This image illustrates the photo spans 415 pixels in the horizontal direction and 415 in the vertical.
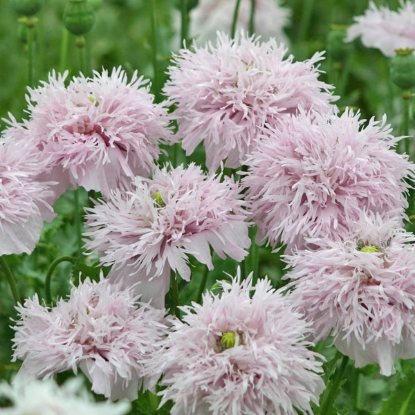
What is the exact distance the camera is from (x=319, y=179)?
0.94 meters

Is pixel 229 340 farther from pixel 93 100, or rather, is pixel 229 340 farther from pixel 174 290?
pixel 93 100

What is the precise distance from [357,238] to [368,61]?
6.12 ft

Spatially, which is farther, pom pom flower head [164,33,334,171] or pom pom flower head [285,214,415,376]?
pom pom flower head [164,33,334,171]

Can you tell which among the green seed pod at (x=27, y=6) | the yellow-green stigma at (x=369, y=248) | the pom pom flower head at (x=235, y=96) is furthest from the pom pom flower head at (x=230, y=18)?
the yellow-green stigma at (x=369, y=248)

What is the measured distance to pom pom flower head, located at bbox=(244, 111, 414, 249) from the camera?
3.06 ft

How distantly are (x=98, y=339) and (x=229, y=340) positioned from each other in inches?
5.2

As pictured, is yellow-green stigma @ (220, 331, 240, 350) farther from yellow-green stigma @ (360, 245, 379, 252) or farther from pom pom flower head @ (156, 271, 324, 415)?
yellow-green stigma @ (360, 245, 379, 252)

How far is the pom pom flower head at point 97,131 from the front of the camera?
981mm

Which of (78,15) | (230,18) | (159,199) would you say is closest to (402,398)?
(159,199)

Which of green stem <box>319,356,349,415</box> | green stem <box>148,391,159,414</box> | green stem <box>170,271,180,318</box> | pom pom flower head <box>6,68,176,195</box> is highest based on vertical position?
pom pom flower head <box>6,68,176,195</box>

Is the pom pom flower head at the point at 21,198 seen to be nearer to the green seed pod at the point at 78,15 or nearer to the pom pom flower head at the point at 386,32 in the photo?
the green seed pod at the point at 78,15

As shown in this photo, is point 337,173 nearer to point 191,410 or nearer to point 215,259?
point 191,410

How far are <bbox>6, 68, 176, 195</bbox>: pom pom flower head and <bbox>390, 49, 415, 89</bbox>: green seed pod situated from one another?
0.40 m

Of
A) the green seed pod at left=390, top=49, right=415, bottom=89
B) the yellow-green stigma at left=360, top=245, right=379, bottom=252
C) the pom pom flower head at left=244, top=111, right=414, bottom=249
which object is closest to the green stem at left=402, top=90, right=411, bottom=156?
the green seed pod at left=390, top=49, right=415, bottom=89
